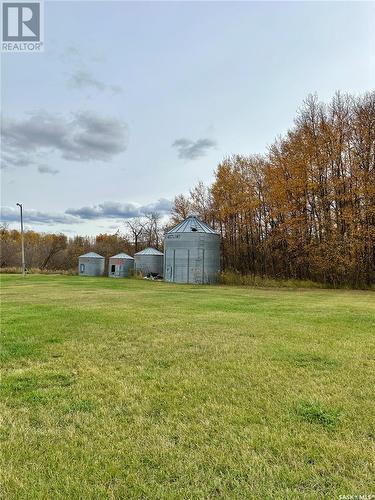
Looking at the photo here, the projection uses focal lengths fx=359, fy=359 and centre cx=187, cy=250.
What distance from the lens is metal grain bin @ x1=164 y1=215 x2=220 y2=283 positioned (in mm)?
30297

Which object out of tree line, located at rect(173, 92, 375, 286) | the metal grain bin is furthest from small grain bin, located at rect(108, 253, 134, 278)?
tree line, located at rect(173, 92, 375, 286)

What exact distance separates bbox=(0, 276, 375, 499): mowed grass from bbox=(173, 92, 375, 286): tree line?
1955 centimetres

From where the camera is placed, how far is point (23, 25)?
31.2 ft

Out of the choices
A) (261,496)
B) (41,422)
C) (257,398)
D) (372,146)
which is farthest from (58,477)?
(372,146)

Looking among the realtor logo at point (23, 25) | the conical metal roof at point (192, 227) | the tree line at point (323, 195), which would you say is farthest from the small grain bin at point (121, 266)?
the realtor logo at point (23, 25)

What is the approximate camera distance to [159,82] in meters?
15.1

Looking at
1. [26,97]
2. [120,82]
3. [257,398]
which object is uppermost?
[120,82]

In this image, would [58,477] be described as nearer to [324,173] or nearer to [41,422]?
[41,422]

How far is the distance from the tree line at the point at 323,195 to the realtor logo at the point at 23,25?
70.1 feet

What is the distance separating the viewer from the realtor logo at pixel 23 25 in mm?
9258

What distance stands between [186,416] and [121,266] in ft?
121

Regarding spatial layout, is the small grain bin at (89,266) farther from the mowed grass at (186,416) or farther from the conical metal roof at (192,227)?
the mowed grass at (186,416)

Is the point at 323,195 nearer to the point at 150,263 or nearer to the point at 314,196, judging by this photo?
the point at 314,196

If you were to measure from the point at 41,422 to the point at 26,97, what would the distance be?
10881 mm
